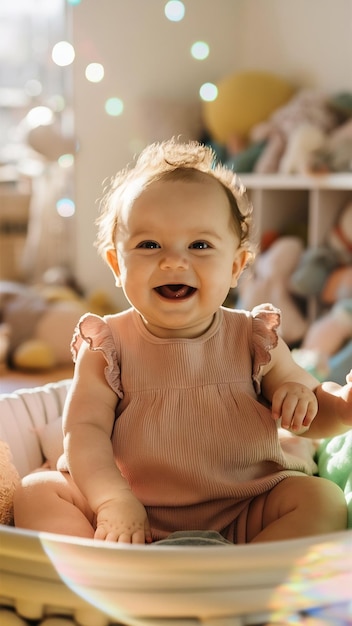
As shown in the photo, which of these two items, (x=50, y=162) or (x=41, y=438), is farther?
(x=50, y=162)

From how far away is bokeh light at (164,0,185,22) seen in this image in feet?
9.87

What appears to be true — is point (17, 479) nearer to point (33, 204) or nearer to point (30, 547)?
point (30, 547)

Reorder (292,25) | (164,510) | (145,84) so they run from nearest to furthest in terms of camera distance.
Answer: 1. (164,510)
2. (292,25)
3. (145,84)

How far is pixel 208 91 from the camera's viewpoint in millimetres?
3107

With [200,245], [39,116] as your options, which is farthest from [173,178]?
[39,116]

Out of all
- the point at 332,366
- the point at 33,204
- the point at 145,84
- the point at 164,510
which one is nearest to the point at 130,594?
the point at 164,510

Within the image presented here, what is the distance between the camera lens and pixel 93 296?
9.83ft

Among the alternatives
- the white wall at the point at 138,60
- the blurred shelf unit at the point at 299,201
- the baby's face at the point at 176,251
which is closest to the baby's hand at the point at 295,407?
the baby's face at the point at 176,251

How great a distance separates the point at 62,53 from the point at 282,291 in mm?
1546

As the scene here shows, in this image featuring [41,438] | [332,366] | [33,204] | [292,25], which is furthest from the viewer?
[33,204]

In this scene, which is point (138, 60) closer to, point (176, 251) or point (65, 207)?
point (65, 207)

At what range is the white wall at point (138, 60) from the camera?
117 inches

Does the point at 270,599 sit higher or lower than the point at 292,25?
lower

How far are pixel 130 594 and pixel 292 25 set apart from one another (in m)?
2.67
